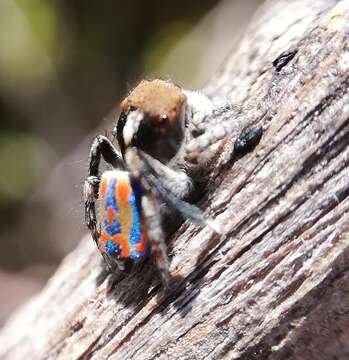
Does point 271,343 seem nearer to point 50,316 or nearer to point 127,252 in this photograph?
point 127,252

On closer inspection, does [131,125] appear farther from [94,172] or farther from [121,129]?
[94,172]

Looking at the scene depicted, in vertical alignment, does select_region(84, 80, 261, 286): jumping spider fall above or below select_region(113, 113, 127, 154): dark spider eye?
below

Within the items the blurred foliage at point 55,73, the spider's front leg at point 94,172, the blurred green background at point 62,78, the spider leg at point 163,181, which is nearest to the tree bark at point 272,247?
the spider leg at point 163,181

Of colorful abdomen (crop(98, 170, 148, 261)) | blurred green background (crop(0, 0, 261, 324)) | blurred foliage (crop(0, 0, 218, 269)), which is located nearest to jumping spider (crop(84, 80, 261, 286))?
colorful abdomen (crop(98, 170, 148, 261))

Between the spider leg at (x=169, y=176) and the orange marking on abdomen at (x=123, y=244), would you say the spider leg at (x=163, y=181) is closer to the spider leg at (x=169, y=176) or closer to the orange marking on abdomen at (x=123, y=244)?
the spider leg at (x=169, y=176)

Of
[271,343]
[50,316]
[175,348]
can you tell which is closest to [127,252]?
[175,348]

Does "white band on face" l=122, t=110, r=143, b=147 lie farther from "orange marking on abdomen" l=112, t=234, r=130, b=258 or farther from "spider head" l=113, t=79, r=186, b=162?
"orange marking on abdomen" l=112, t=234, r=130, b=258

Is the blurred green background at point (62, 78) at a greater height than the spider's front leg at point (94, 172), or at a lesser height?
greater
